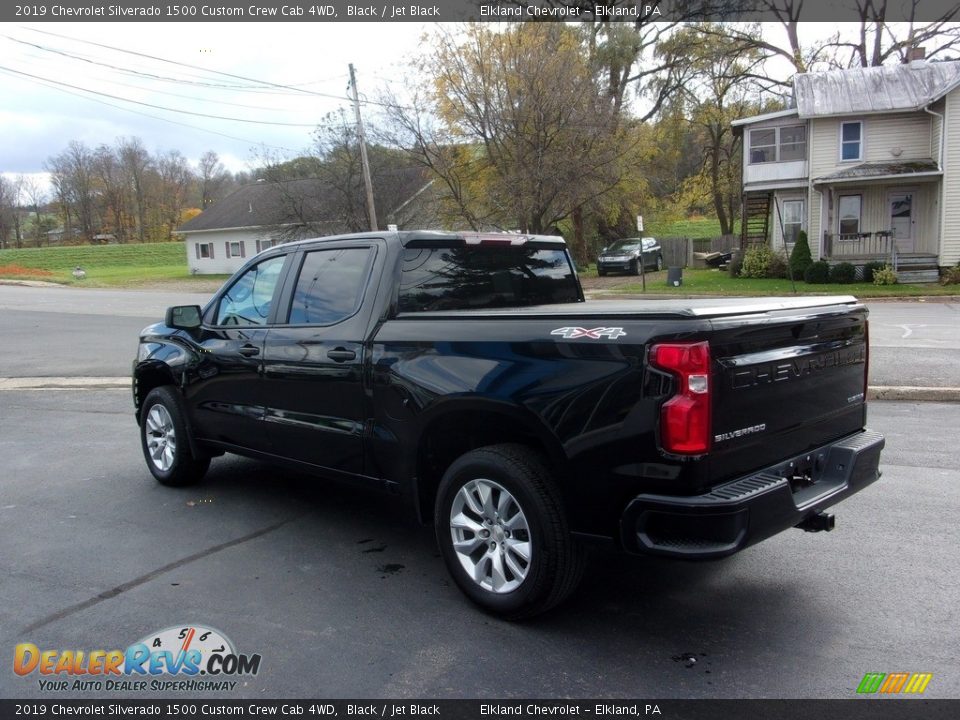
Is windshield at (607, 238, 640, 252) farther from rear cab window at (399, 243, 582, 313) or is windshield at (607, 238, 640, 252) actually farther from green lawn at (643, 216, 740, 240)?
rear cab window at (399, 243, 582, 313)

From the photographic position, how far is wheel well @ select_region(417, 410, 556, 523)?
3791 mm

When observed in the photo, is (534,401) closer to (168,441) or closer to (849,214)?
(168,441)

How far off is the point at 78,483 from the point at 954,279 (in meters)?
28.4

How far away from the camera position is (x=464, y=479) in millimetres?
3867

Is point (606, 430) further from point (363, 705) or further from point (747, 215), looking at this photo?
point (747, 215)

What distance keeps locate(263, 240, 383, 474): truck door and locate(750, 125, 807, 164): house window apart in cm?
3082

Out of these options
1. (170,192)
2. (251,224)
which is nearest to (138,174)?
(170,192)

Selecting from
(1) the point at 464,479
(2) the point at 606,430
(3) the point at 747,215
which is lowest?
(1) the point at 464,479

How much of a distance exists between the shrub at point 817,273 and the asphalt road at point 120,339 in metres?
5.11

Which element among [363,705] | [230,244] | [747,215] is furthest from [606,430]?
[230,244]

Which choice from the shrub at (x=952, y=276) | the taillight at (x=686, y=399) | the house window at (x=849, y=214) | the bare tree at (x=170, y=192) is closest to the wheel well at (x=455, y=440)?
the taillight at (x=686, y=399)

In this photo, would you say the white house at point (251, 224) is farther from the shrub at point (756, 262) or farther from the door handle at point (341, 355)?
the door handle at point (341, 355)

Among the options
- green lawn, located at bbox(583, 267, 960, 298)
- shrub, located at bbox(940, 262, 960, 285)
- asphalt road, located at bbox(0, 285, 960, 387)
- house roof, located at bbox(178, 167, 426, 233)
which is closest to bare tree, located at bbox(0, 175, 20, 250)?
house roof, located at bbox(178, 167, 426, 233)

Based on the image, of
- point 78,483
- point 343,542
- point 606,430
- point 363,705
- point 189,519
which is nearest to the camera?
point 363,705
